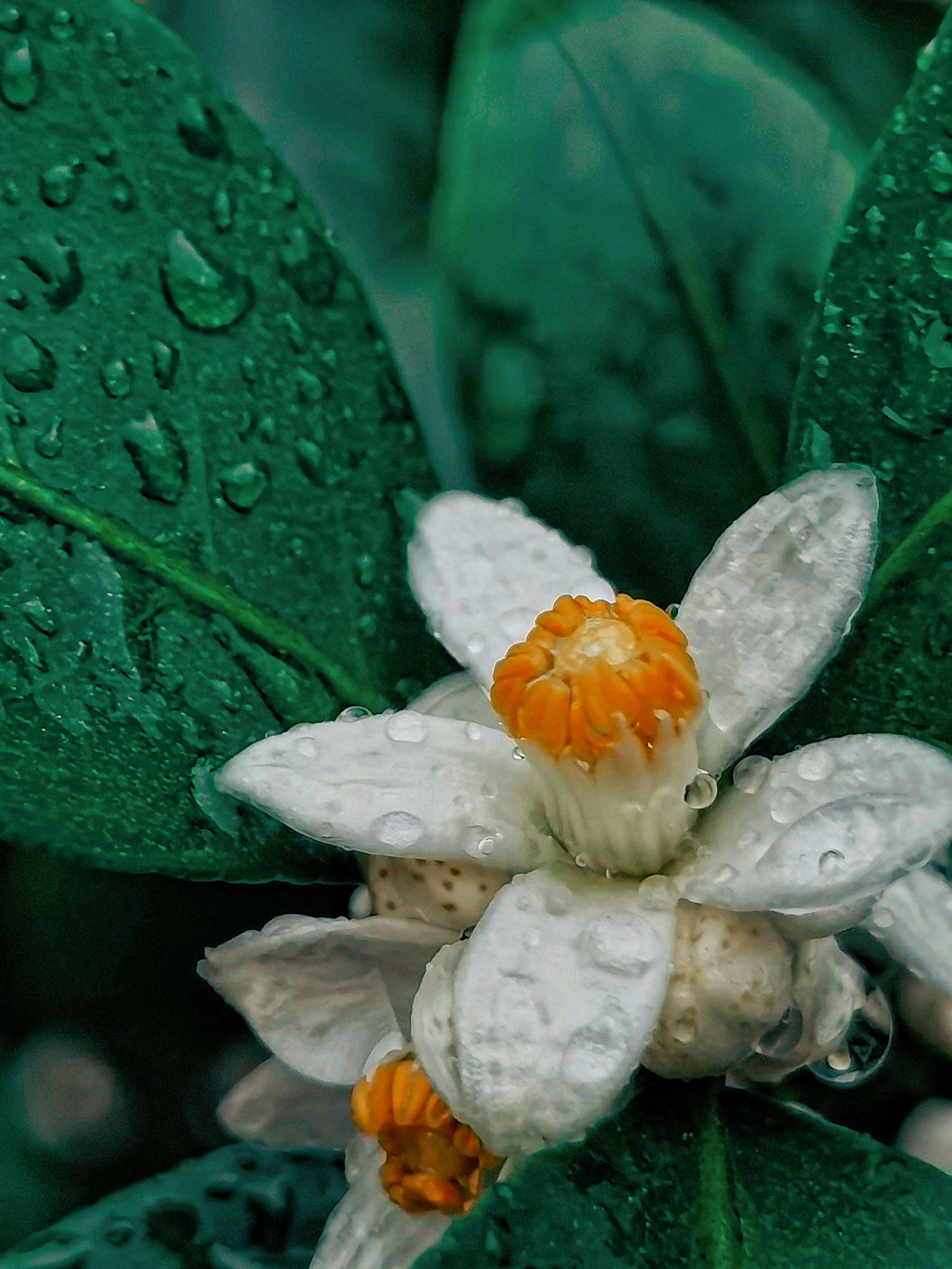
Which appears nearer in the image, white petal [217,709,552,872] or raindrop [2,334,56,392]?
white petal [217,709,552,872]

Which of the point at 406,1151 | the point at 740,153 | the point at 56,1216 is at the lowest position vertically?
the point at 56,1216

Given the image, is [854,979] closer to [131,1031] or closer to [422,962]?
[422,962]

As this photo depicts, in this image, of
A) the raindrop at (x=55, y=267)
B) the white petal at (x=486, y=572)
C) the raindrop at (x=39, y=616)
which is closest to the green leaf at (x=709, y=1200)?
the white petal at (x=486, y=572)

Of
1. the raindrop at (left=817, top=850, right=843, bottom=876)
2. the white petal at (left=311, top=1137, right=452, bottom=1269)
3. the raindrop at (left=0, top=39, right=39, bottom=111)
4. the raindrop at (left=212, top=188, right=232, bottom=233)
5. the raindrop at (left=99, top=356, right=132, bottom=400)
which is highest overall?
the raindrop at (left=0, top=39, right=39, bottom=111)

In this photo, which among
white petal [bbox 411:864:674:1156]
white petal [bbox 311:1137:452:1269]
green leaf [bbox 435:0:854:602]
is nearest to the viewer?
white petal [bbox 411:864:674:1156]

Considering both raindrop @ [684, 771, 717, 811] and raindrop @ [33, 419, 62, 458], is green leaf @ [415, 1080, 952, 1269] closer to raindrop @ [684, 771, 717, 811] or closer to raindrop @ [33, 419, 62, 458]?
raindrop @ [684, 771, 717, 811]

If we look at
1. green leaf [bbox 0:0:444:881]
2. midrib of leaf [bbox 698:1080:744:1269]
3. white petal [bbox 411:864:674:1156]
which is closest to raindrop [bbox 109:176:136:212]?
green leaf [bbox 0:0:444:881]

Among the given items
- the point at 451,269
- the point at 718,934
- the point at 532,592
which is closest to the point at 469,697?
the point at 532,592

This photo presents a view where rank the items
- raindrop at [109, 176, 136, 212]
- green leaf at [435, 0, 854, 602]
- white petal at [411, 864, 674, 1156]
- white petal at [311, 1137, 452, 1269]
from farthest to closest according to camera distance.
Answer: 1. green leaf at [435, 0, 854, 602]
2. raindrop at [109, 176, 136, 212]
3. white petal at [311, 1137, 452, 1269]
4. white petal at [411, 864, 674, 1156]
